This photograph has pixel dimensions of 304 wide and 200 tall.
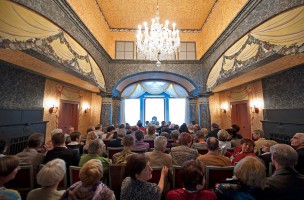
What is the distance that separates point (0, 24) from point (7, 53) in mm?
877

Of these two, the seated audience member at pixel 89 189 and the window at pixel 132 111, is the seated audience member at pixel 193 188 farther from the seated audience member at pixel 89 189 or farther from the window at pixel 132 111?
the window at pixel 132 111

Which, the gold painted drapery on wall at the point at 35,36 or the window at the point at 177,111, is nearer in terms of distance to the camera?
the gold painted drapery on wall at the point at 35,36

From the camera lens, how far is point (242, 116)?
661 centimetres

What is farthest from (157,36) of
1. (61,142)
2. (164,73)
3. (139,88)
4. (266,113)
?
(139,88)

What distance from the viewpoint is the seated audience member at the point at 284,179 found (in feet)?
4.39

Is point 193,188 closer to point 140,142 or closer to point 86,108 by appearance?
point 140,142

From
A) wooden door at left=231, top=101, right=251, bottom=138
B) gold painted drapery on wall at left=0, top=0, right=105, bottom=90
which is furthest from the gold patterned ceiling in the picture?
wooden door at left=231, top=101, right=251, bottom=138

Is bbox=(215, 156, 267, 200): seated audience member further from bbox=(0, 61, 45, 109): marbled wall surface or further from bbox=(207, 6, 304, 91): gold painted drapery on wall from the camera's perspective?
bbox=(0, 61, 45, 109): marbled wall surface

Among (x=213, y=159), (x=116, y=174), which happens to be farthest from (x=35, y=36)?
(x=213, y=159)

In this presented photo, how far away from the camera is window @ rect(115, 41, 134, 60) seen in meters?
7.97

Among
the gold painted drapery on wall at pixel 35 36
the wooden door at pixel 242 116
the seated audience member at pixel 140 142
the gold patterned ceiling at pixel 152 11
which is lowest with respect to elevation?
the seated audience member at pixel 140 142

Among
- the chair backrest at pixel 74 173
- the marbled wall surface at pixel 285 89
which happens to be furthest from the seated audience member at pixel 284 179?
the marbled wall surface at pixel 285 89

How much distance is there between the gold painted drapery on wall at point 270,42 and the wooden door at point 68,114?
239 inches

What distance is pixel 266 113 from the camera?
502 centimetres
